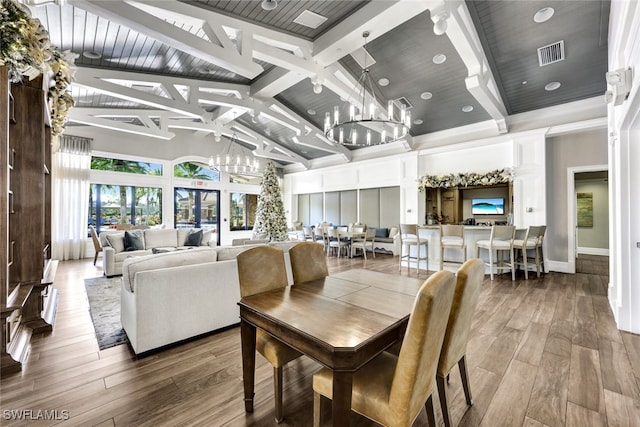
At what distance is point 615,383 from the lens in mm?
1910

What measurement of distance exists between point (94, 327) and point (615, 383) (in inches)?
181

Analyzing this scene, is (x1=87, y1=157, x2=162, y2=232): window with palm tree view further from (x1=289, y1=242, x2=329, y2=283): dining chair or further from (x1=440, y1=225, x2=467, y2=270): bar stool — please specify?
(x1=440, y1=225, x2=467, y2=270): bar stool

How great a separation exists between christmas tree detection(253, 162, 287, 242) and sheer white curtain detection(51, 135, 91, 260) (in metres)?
4.68

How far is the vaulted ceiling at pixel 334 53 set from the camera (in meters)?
3.36

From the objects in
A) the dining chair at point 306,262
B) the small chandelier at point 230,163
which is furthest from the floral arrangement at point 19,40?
the small chandelier at point 230,163

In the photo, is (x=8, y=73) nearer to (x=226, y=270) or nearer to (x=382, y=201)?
(x=226, y=270)

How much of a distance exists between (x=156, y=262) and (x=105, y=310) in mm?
1698

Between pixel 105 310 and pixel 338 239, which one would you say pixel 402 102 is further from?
pixel 105 310

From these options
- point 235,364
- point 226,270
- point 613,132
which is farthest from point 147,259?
point 613,132

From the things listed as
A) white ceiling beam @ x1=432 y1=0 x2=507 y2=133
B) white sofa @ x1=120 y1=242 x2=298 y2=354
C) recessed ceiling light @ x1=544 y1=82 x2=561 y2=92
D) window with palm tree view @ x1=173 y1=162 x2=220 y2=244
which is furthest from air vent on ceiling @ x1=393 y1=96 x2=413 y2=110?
window with palm tree view @ x1=173 y1=162 x2=220 y2=244

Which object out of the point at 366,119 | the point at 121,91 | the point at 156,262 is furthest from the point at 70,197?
the point at 366,119

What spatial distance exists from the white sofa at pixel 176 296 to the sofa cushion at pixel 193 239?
382cm

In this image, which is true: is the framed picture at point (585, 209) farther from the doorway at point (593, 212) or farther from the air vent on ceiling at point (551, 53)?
the air vent on ceiling at point (551, 53)

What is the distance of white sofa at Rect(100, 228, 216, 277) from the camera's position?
16.4ft
